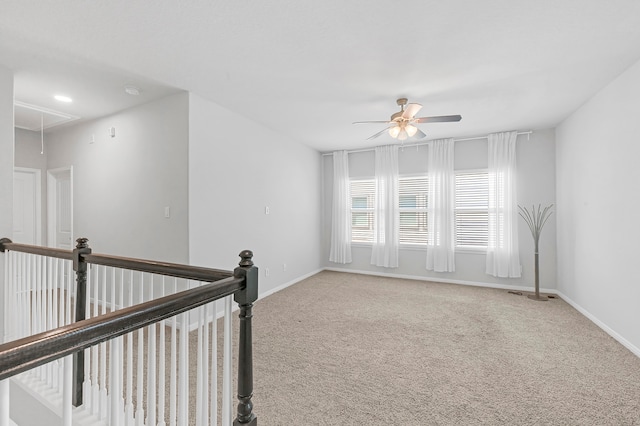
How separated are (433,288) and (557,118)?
304 centimetres

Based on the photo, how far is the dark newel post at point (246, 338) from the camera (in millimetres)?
1290

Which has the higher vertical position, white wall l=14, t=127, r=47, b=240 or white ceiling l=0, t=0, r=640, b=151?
white ceiling l=0, t=0, r=640, b=151

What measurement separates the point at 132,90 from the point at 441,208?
15.7 ft

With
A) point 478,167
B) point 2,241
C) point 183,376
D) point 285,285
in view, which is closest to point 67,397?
point 183,376

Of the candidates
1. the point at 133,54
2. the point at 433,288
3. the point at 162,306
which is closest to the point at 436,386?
the point at 162,306

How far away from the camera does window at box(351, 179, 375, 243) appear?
5828 mm

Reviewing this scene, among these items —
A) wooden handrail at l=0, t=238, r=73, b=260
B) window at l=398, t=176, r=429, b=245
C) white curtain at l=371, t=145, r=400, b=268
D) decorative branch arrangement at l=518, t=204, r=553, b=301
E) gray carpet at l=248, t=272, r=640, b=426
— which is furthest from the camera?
white curtain at l=371, t=145, r=400, b=268

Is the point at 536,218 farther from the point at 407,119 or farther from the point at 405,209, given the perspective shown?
A: the point at 407,119

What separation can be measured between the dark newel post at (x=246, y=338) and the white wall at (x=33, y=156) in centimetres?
538

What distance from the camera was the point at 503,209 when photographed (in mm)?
4688

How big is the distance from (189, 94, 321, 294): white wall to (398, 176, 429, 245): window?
1764 mm

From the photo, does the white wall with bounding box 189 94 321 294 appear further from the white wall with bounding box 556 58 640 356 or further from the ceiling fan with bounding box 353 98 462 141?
the white wall with bounding box 556 58 640 356

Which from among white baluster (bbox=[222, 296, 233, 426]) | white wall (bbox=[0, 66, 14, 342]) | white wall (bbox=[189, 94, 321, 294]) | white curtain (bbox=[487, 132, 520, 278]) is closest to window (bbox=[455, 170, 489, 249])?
white curtain (bbox=[487, 132, 520, 278])

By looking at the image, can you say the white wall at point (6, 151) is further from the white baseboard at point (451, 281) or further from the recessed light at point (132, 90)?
the white baseboard at point (451, 281)
